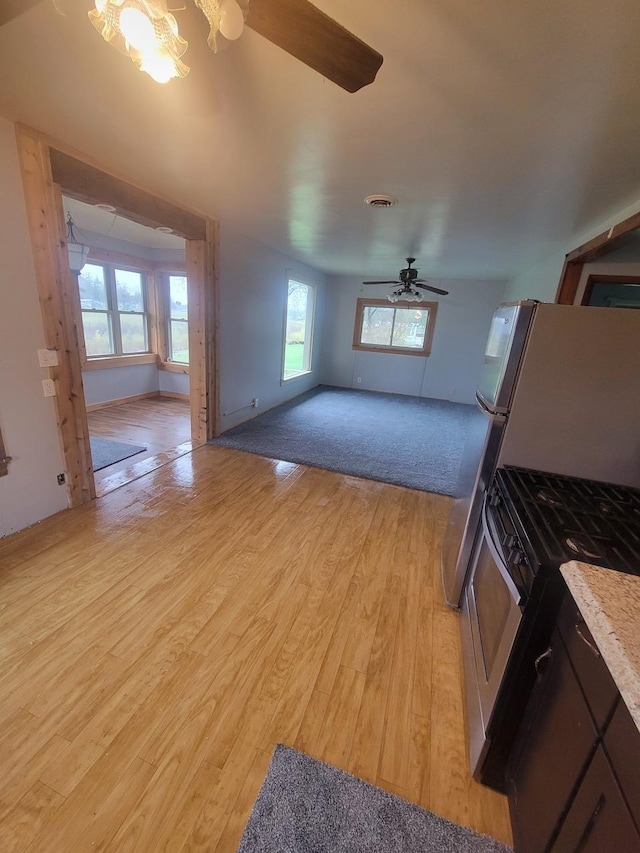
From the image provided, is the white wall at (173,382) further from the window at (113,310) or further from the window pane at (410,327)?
the window pane at (410,327)

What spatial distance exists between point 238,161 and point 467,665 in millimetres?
3028

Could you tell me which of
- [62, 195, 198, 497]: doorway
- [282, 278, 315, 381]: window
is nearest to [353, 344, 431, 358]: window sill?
[282, 278, 315, 381]: window

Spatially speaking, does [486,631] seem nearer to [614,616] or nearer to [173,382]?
[614,616]

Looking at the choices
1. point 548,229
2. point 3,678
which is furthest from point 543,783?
point 548,229

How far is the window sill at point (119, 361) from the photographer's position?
4.96 metres

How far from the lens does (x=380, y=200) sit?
265 cm

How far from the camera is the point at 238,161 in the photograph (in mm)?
2174

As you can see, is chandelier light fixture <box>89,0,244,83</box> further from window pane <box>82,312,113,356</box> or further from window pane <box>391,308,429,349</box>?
window pane <box>391,308,429,349</box>

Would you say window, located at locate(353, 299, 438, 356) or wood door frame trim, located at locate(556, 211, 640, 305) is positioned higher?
wood door frame trim, located at locate(556, 211, 640, 305)

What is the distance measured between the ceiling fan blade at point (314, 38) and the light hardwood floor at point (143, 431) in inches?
119

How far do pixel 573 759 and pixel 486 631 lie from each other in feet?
1.78

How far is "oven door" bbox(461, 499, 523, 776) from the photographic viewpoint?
44.5 inches

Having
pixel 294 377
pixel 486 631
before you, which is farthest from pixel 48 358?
pixel 294 377

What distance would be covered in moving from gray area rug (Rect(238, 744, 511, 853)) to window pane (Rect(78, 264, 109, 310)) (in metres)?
5.64
